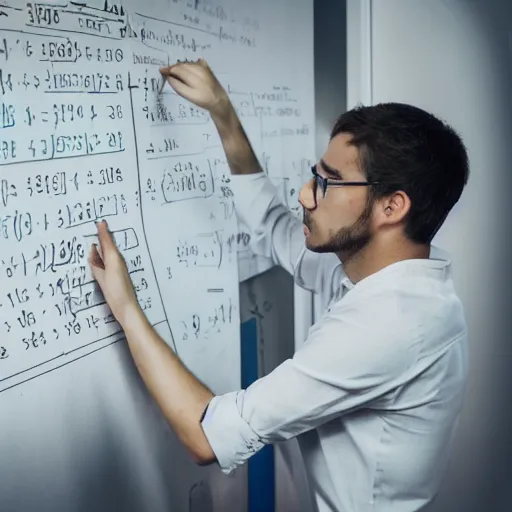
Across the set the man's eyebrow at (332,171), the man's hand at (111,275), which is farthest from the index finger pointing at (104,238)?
the man's eyebrow at (332,171)

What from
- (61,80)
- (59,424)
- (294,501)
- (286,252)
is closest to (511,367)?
(294,501)

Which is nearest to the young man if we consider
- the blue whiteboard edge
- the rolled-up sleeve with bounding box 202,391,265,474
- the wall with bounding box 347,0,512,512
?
the rolled-up sleeve with bounding box 202,391,265,474

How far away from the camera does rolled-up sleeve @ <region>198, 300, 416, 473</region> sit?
44.6 inches

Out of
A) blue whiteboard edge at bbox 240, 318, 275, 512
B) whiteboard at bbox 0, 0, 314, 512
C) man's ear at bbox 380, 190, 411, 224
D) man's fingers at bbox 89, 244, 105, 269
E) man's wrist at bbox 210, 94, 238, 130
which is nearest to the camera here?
whiteboard at bbox 0, 0, 314, 512

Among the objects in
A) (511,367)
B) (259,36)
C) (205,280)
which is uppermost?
(259,36)

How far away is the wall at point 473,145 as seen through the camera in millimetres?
2047

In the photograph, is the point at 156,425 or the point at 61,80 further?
the point at 156,425

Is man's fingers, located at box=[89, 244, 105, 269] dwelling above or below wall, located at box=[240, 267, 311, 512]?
above

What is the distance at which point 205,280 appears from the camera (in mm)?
1458

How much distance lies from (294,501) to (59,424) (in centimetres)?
91

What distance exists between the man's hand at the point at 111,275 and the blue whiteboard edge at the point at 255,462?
49 cm

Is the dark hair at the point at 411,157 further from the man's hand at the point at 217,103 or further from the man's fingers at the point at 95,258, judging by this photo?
the man's fingers at the point at 95,258

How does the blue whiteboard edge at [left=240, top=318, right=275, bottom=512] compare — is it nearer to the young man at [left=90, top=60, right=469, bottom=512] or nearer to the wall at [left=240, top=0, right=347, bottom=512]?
the wall at [left=240, top=0, right=347, bottom=512]

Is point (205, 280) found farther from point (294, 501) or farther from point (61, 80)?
point (294, 501)
